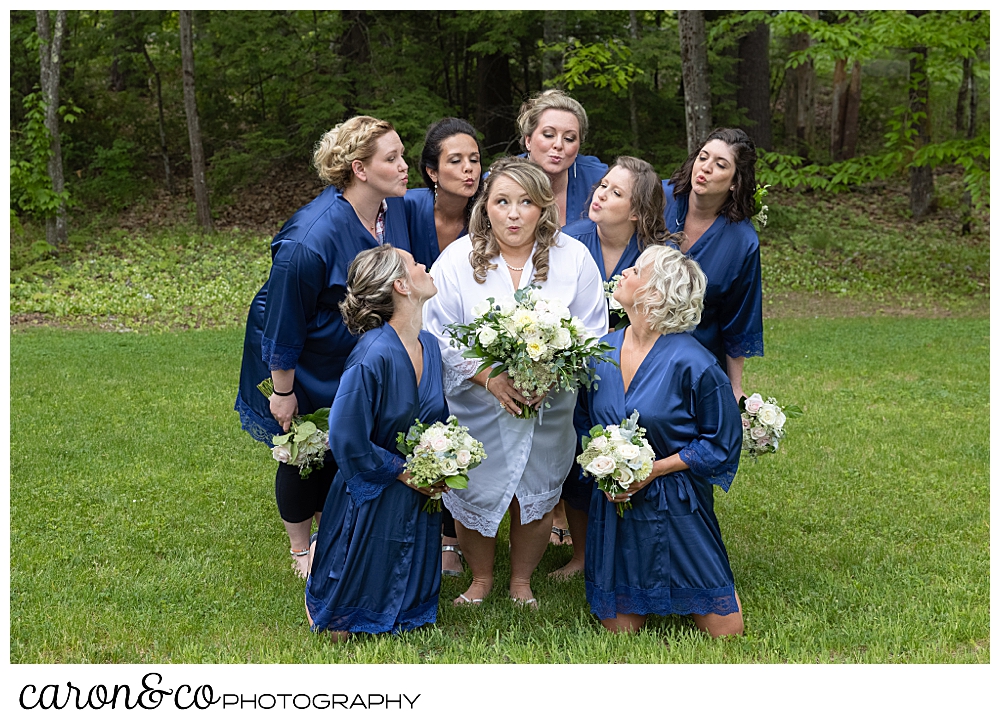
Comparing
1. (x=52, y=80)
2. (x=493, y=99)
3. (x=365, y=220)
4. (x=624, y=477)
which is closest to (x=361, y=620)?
(x=624, y=477)

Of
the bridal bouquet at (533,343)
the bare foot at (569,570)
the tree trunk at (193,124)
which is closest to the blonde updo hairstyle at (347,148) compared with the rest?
the bridal bouquet at (533,343)

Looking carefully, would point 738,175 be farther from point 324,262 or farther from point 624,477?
point 324,262

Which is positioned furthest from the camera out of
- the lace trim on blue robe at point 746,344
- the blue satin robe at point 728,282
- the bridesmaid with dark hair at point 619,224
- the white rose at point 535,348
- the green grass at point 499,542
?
the lace trim on blue robe at point 746,344

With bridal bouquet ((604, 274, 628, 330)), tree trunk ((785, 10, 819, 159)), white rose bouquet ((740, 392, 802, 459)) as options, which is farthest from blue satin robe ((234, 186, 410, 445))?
tree trunk ((785, 10, 819, 159))

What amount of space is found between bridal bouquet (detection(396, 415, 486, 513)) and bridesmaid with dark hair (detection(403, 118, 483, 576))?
66cm

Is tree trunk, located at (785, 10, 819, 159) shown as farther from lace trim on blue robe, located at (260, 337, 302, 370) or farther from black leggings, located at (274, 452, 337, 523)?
lace trim on blue robe, located at (260, 337, 302, 370)

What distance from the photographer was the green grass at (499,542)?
13.6 feet

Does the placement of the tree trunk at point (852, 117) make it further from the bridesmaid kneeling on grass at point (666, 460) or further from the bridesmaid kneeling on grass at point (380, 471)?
the bridesmaid kneeling on grass at point (380, 471)

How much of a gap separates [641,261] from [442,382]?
1.00 metres

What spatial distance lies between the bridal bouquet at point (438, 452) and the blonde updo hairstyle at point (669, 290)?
36.2 inches

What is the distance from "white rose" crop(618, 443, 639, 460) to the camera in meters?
3.79

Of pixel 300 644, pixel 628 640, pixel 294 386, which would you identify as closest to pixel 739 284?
pixel 628 640

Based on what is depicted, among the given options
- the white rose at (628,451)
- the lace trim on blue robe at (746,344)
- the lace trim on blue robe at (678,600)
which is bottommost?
the lace trim on blue robe at (678,600)

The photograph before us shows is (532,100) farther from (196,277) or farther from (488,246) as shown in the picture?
(196,277)
